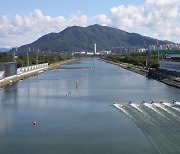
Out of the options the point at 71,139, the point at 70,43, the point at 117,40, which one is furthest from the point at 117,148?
the point at 117,40

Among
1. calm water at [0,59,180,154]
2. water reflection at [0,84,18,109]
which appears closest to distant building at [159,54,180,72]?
calm water at [0,59,180,154]

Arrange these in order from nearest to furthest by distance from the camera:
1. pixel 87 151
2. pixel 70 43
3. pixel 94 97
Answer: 1. pixel 87 151
2. pixel 94 97
3. pixel 70 43

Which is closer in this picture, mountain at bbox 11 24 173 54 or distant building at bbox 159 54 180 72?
distant building at bbox 159 54 180 72

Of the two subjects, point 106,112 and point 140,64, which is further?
point 140,64

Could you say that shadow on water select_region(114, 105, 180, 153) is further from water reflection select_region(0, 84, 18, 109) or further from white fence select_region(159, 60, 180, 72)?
white fence select_region(159, 60, 180, 72)

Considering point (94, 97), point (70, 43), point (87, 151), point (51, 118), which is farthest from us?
point (70, 43)

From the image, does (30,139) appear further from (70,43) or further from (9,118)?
(70,43)

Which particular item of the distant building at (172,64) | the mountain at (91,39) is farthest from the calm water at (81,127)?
the mountain at (91,39)
